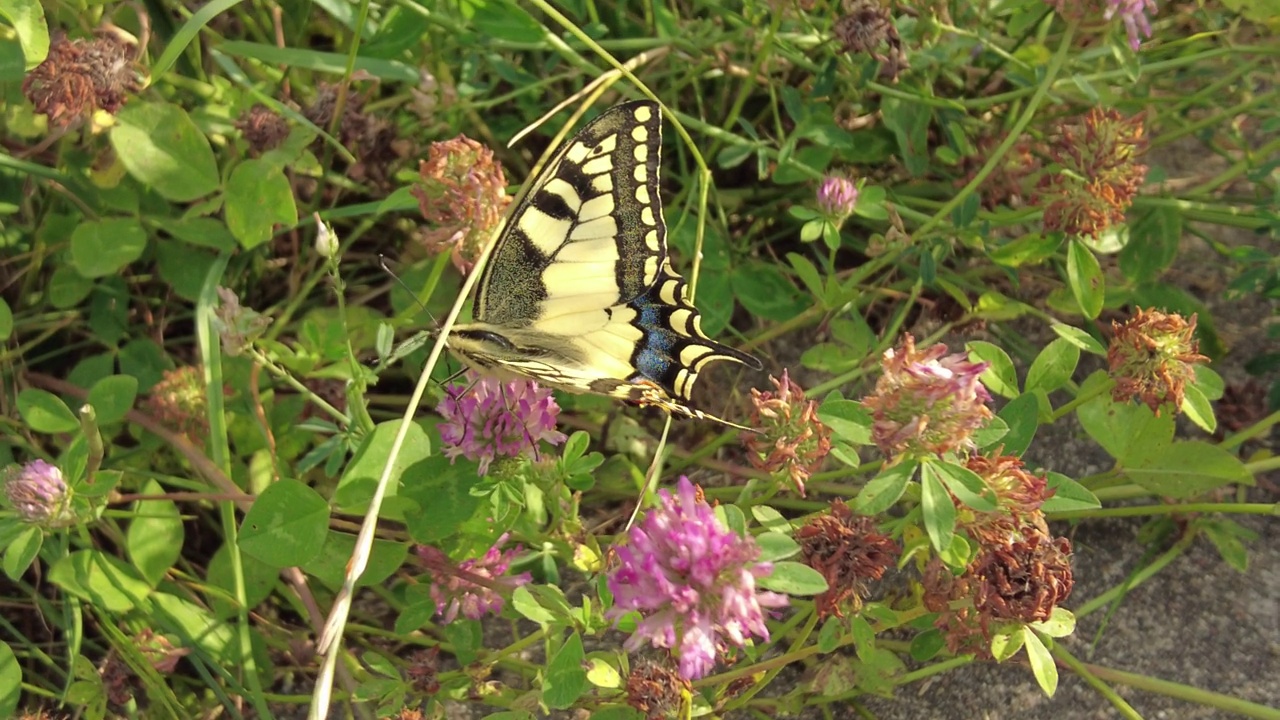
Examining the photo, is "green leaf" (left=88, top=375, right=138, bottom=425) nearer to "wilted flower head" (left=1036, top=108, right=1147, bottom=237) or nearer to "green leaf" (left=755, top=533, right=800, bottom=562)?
"green leaf" (left=755, top=533, right=800, bottom=562)

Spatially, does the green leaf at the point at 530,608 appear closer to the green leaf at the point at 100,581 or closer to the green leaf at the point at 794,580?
the green leaf at the point at 794,580

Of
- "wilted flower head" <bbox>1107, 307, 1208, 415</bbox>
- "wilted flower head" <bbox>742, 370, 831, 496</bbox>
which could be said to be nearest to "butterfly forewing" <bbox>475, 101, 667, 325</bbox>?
"wilted flower head" <bbox>742, 370, 831, 496</bbox>

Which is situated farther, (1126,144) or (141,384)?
(141,384)

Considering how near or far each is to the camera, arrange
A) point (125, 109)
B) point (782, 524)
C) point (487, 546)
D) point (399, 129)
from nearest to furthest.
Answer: point (782, 524) → point (487, 546) → point (125, 109) → point (399, 129)

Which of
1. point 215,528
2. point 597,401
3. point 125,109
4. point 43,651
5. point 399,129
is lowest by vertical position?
point 43,651

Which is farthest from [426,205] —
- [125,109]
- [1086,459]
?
[1086,459]

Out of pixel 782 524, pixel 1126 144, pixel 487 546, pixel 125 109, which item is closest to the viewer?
pixel 782 524

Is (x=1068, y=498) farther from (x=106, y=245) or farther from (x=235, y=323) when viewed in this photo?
(x=106, y=245)

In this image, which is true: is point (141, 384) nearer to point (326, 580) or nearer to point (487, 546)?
point (326, 580)
